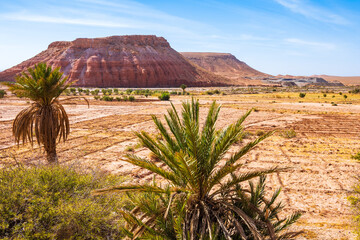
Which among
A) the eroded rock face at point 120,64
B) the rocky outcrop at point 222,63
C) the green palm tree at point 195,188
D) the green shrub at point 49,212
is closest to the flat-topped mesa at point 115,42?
the eroded rock face at point 120,64

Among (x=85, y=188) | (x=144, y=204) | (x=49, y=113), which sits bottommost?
(x=85, y=188)

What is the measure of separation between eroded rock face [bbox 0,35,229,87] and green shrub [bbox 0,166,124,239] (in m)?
89.8

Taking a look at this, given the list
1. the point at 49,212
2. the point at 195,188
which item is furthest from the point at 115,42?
the point at 195,188

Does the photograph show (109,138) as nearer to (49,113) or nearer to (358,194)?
(49,113)

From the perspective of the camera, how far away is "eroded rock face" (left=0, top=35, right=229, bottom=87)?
92.2 m

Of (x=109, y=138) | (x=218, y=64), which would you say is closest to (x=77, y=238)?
(x=109, y=138)

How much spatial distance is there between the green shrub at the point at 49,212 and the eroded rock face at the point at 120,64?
89764 mm

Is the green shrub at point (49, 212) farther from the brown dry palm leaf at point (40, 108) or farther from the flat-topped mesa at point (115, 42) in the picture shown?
the flat-topped mesa at point (115, 42)

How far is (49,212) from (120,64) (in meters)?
95.9

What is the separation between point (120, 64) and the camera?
313ft

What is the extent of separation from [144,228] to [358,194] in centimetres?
645

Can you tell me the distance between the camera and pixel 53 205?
14.9ft

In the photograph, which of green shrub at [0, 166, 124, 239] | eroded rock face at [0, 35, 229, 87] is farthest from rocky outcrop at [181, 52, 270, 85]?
green shrub at [0, 166, 124, 239]

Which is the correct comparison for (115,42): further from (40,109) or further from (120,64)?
(40,109)
